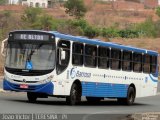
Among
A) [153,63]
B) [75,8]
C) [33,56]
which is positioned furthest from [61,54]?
[75,8]

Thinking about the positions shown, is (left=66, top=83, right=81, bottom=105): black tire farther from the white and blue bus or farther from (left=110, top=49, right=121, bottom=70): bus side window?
(left=110, top=49, right=121, bottom=70): bus side window

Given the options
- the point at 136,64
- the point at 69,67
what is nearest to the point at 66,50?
the point at 69,67

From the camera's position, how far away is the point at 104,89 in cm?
2856

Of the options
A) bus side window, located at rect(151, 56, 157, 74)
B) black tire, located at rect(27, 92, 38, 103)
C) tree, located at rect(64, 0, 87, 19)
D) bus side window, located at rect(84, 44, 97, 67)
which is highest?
bus side window, located at rect(84, 44, 97, 67)

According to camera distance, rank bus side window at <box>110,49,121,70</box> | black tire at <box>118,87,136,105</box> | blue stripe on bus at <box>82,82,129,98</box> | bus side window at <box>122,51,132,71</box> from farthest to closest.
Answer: black tire at <box>118,87,136,105</box>, bus side window at <box>122,51,132,71</box>, bus side window at <box>110,49,121,70</box>, blue stripe on bus at <box>82,82,129,98</box>

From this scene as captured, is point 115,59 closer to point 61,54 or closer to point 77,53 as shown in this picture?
point 77,53

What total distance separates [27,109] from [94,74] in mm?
5966

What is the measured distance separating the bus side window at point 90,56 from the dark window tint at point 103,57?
0.32 meters

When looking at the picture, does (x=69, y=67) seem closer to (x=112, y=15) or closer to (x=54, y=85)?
(x=54, y=85)

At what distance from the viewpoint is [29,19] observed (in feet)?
365

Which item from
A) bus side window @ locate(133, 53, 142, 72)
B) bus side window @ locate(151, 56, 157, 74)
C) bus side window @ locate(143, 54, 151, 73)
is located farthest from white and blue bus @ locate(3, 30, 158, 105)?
bus side window @ locate(151, 56, 157, 74)

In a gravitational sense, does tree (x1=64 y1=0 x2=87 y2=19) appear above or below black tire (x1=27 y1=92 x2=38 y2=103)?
below

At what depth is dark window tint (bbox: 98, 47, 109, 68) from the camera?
2796cm

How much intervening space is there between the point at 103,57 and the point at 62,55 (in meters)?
3.23
